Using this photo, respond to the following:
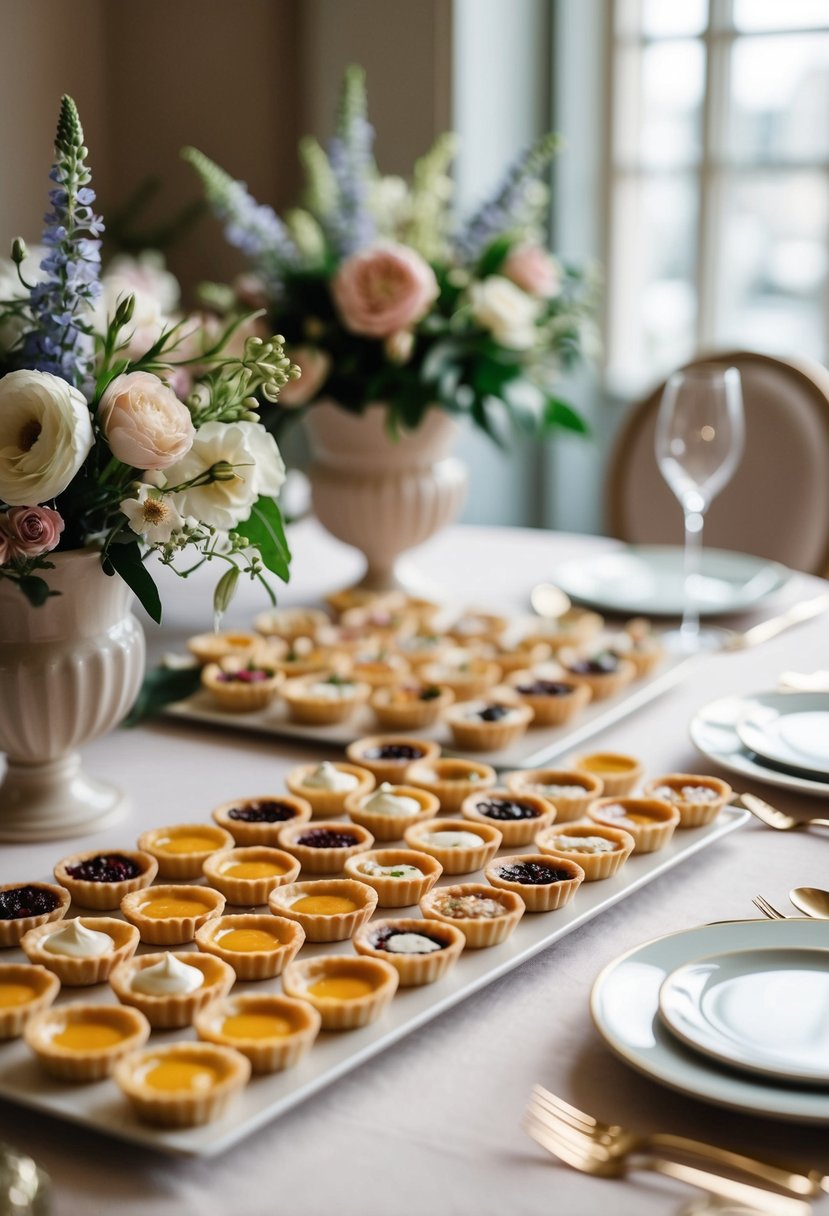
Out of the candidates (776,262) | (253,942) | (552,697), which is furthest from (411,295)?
(776,262)

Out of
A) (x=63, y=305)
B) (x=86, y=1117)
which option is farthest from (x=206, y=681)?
(x=86, y=1117)

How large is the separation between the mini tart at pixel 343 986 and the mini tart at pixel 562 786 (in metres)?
0.36

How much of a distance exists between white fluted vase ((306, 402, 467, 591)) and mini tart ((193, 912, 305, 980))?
1.02m

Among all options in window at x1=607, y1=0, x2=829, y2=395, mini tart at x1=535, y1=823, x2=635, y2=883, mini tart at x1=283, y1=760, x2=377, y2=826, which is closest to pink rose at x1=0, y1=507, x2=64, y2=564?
mini tart at x1=283, y1=760, x2=377, y2=826

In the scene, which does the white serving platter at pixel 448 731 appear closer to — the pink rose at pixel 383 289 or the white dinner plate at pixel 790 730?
the white dinner plate at pixel 790 730

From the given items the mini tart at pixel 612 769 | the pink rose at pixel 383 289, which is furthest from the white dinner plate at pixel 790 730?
the pink rose at pixel 383 289

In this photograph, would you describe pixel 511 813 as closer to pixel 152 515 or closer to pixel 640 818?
pixel 640 818

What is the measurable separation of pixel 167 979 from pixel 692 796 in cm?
58

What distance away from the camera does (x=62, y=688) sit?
1258 mm

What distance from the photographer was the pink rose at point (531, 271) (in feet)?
6.46

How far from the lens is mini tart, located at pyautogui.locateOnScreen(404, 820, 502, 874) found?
1182mm

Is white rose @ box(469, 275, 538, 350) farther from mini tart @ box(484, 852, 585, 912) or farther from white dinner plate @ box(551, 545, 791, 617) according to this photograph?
mini tart @ box(484, 852, 585, 912)

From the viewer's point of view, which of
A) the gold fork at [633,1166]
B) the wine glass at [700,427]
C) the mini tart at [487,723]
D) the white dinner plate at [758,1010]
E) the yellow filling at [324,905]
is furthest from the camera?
the wine glass at [700,427]

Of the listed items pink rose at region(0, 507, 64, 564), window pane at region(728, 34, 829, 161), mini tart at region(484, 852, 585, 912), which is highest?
window pane at region(728, 34, 829, 161)
